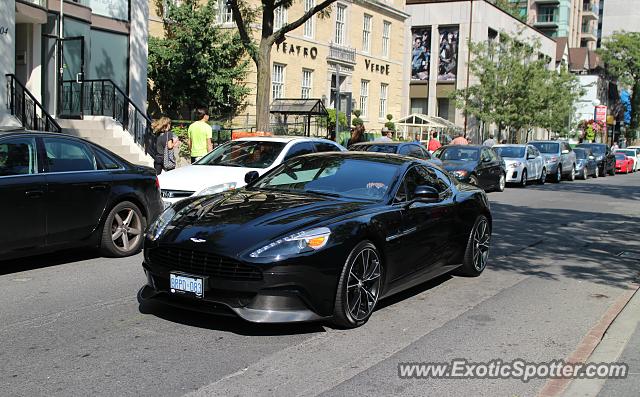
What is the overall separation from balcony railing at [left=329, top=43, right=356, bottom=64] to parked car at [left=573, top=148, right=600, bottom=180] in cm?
1309

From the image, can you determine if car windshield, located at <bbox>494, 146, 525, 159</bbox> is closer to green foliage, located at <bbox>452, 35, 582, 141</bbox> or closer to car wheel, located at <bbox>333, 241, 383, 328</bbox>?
green foliage, located at <bbox>452, 35, 582, 141</bbox>

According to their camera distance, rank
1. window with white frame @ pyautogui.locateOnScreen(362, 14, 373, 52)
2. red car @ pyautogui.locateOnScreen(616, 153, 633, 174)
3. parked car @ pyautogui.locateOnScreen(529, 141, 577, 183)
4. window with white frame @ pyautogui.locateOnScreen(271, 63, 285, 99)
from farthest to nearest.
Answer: red car @ pyautogui.locateOnScreen(616, 153, 633, 174)
window with white frame @ pyautogui.locateOnScreen(362, 14, 373, 52)
window with white frame @ pyautogui.locateOnScreen(271, 63, 285, 99)
parked car @ pyautogui.locateOnScreen(529, 141, 577, 183)

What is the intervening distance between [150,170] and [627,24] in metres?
121

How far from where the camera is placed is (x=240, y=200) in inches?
258

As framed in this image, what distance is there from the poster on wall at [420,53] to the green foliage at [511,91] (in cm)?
1017

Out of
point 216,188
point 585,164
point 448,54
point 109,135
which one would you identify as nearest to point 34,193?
point 216,188

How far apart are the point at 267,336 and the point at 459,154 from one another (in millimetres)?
16650

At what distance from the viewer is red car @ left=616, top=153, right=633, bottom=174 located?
140 feet

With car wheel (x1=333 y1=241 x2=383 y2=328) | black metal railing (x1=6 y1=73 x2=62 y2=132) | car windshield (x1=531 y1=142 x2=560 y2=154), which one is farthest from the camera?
car windshield (x1=531 y1=142 x2=560 y2=154)

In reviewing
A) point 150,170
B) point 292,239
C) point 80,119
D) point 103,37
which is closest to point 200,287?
point 292,239

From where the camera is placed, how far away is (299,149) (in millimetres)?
11930

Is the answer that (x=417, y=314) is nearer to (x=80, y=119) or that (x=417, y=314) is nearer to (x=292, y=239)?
(x=292, y=239)

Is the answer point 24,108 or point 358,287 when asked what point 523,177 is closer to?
point 24,108

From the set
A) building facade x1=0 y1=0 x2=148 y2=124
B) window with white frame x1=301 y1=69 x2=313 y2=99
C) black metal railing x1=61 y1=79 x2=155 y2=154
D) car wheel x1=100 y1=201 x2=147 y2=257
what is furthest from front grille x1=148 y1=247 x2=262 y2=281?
window with white frame x1=301 y1=69 x2=313 y2=99
